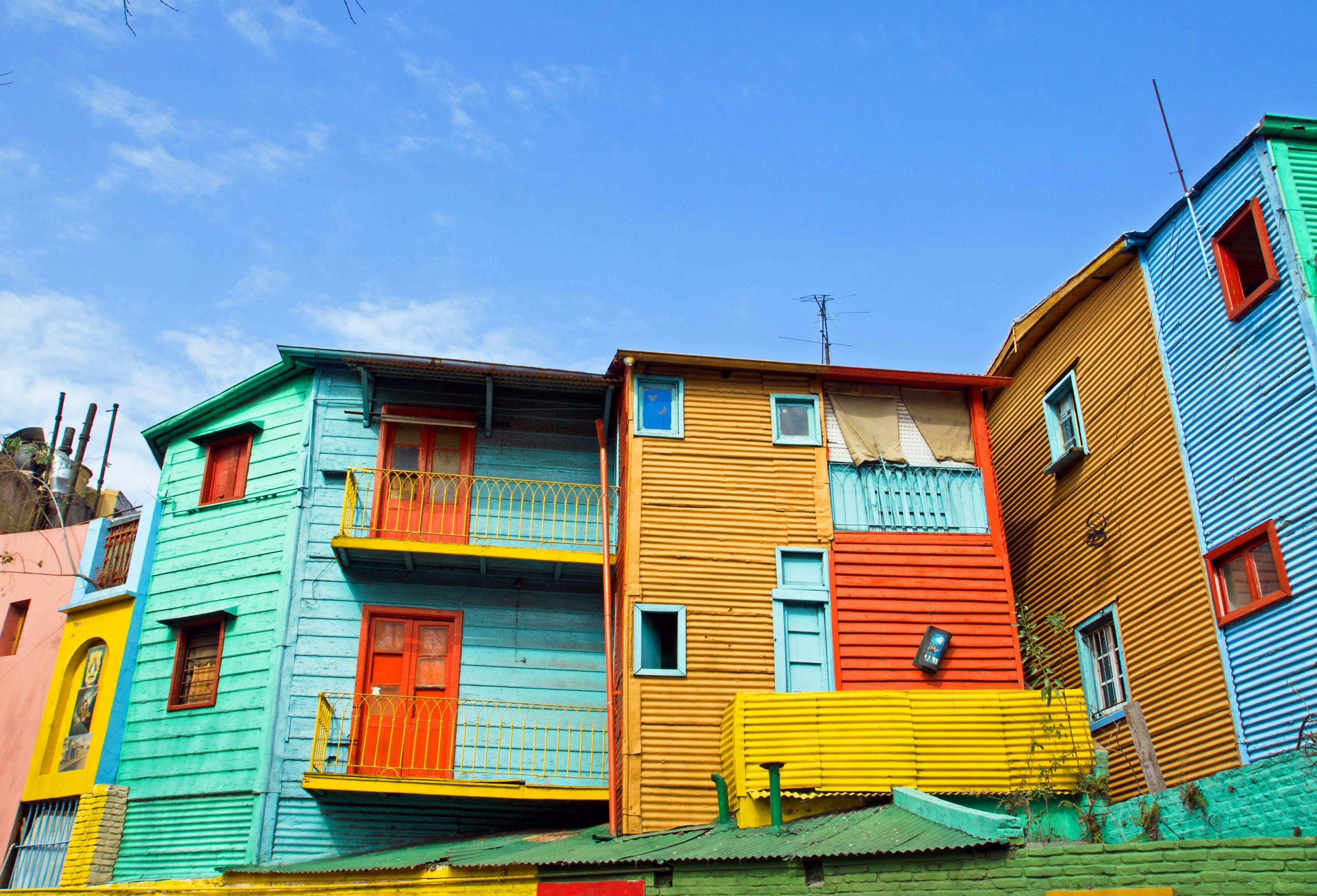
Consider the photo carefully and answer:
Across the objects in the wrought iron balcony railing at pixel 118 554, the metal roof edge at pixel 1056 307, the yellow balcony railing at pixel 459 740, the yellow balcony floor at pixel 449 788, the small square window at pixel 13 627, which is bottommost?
the yellow balcony floor at pixel 449 788

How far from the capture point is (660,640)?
15.7 m

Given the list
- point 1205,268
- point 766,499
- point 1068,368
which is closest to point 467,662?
point 766,499

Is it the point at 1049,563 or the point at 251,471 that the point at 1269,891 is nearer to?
the point at 1049,563

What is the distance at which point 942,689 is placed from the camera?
50.0 ft

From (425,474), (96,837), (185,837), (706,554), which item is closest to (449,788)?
(185,837)

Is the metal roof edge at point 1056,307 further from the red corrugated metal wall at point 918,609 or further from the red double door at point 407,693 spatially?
the red double door at point 407,693

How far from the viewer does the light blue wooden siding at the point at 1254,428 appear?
12.1 metres

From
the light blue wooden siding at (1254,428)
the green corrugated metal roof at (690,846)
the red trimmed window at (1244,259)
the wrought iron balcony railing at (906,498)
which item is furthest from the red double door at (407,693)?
the red trimmed window at (1244,259)

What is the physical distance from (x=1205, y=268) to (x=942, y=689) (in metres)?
6.28

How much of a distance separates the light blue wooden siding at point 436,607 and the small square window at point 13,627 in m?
6.23

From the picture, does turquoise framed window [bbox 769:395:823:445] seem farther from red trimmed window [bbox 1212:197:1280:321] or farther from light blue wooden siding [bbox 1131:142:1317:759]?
red trimmed window [bbox 1212:197:1280:321]

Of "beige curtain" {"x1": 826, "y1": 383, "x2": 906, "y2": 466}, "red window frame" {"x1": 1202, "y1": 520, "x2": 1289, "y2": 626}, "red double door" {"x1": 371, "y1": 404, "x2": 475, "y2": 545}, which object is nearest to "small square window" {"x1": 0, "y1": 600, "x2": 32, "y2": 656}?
"red double door" {"x1": 371, "y1": 404, "x2": 475, "y2": 545}

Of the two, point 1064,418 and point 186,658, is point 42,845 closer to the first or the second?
point 186,658

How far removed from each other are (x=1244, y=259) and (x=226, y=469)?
15357 millimetres
